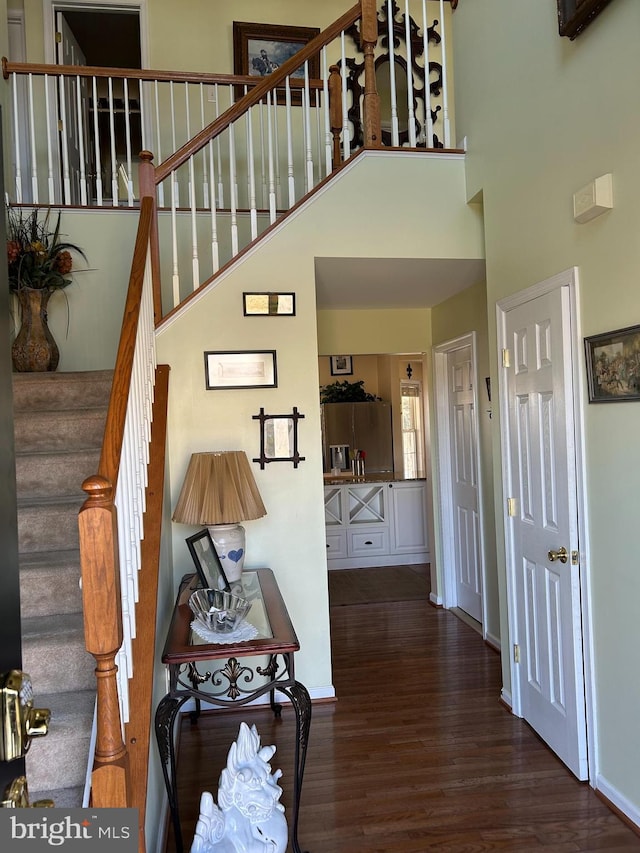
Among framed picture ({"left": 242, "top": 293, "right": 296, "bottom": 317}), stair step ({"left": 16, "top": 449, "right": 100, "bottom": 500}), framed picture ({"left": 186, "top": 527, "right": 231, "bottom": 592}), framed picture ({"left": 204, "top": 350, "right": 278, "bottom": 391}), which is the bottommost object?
framed picture ({"left": 186, "top": 527, "right": 231, "bottom": 592})

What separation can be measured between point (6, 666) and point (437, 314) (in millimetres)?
4626

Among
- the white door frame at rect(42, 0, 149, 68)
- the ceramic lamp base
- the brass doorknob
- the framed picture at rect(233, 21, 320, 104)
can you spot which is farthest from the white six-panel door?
the white door frame at rect(42, 0, 149, 68)

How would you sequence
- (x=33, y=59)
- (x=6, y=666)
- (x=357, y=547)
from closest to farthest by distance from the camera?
(x=6, y=666) < (x=33, y=59) < (x=357, y=547)

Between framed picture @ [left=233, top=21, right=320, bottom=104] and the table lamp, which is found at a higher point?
framed picture @ [left=233, top=21, right=320, bottom=104]

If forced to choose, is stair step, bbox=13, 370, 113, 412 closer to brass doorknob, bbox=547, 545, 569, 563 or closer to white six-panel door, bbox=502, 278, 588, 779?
white six-panel door, bbox=502, 278, 588, 779

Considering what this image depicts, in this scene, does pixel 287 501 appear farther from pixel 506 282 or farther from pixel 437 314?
pixel 437 314

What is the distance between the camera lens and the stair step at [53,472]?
2730mm

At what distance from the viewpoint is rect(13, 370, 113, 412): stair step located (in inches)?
125

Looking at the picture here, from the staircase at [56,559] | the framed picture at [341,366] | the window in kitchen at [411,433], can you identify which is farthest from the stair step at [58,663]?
the framed picture at [341,366]

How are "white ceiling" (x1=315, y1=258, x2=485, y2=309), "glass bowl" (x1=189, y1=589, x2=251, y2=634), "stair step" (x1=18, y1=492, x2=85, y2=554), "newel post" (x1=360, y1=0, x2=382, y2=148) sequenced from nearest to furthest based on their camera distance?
"glass bowl" (x1=189, y1=589, x2=251, y2=634)
"stair step" (x1=18, y1=492, x2=85, y2=554)
"newel post" (x1=360, y1=0, x2=382, y2=148)
"white ceiling" (x1=315, y1=258, x2=485, y2=309)

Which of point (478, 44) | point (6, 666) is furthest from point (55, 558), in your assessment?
point (478, 44)

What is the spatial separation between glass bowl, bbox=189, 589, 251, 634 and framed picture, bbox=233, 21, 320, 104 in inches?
169

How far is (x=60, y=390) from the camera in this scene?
325 cm

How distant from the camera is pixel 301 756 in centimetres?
226
